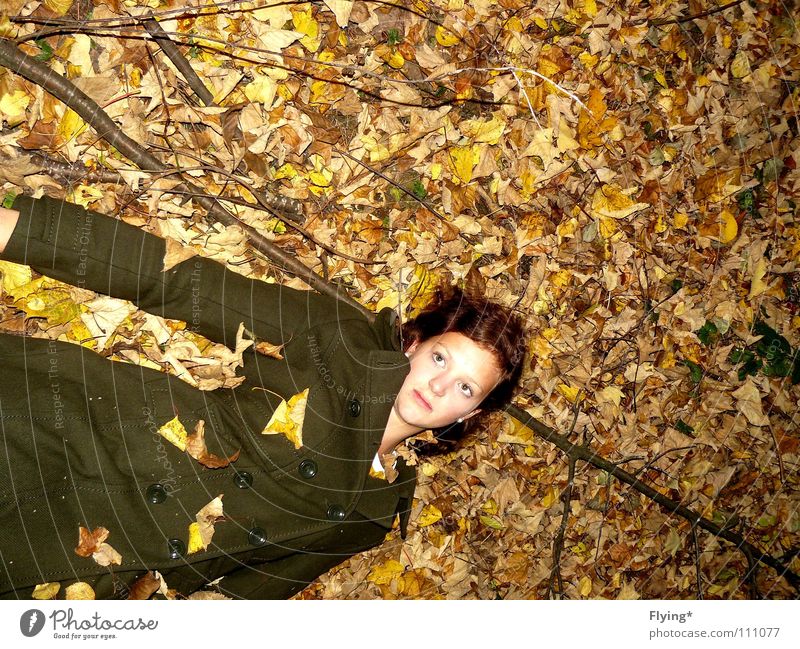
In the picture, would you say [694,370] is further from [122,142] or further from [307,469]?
[122,142]

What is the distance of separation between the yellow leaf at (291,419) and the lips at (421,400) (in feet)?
1.14

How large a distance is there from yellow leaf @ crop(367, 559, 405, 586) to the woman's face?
0.72 metres

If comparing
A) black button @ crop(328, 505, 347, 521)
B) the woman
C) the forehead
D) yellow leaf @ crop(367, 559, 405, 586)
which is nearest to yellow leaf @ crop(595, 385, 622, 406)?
the woman

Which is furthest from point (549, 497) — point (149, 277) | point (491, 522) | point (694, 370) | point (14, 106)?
point (14, 106)

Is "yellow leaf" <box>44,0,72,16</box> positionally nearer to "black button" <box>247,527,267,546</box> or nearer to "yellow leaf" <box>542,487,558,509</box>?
"black button" <box>247,527,267,546</box>

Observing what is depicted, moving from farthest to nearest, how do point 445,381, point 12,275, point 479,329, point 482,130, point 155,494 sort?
1. point 482,130
2. point 479,329
3. point 445,381
4. point 12,275
5. point 155,494

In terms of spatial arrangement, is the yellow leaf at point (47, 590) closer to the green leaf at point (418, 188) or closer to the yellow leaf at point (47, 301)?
the yellow leaf at point (47, 301)

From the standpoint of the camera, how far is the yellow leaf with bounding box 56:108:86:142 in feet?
5.62

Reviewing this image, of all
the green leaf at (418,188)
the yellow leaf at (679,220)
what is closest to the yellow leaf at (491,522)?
the green leaf at (418,188)

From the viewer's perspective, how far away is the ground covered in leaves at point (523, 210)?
1780 millimetres

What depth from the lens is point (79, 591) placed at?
5.20ft

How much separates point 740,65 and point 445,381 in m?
1.93

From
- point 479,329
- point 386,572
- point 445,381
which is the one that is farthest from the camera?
point 386,572

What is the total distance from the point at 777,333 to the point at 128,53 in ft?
9.71
